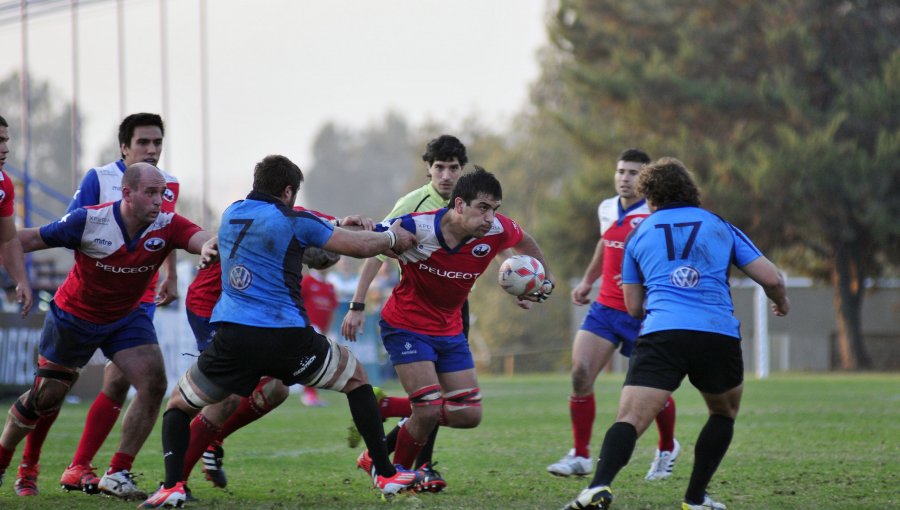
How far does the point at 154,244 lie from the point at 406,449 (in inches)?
81.5

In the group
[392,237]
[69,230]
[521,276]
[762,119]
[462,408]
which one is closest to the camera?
[392,237]

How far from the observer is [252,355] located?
6.57 m

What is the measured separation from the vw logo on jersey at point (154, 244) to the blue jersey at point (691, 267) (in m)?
2.96

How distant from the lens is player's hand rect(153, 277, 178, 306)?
7.77m

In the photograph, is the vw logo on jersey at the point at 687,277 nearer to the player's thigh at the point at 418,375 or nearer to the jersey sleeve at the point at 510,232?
the jersey sleeve at the point at 510,232

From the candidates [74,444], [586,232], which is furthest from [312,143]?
[74,444]

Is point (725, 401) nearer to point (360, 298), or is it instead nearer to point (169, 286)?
point (360, 298)

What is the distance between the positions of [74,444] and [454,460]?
3830 millimetres

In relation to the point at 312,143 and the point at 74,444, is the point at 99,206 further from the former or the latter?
the point at 312,143

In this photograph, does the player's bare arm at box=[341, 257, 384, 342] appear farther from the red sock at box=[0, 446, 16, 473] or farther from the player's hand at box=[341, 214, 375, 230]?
the red sock at box=[0, 446, 16, 473]

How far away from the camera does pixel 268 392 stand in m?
8.02

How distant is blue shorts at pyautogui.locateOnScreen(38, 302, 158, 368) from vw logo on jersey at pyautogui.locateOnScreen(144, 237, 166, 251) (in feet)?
1.93

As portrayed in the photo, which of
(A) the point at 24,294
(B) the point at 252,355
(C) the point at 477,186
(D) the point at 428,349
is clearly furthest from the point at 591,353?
(A) the point at 24,294

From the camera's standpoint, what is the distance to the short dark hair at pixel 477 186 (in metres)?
7.44
